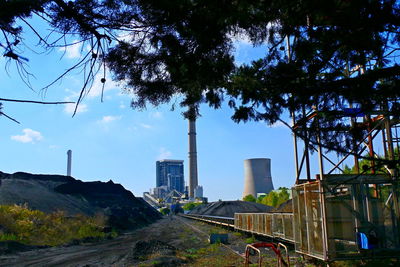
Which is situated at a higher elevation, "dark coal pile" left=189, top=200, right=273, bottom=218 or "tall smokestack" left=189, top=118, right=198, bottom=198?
"tall smokestack" left=189, top=118, right=198, bottom=198

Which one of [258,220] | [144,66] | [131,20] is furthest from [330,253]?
[258,220]

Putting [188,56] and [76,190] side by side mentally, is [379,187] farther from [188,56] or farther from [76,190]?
[76,190]

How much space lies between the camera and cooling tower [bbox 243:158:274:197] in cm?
7588

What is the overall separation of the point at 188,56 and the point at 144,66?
799mm

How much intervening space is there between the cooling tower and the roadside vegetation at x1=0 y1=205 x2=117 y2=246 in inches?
1862

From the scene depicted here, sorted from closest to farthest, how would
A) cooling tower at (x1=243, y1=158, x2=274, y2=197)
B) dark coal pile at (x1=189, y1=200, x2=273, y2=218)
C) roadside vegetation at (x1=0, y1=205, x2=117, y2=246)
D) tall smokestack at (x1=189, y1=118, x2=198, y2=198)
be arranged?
1. roadside vegetation at (x1=0, y1=205, x2=117, y2=246)
2. dark coal pile at (x1=189, y1=200, x2=273, y2=218)
3. cooling tower at (x1=243, y1=158, x2=274, y2=197)
4. tall smokestack at (x1=189, y1=118, x2=198, y2=198)

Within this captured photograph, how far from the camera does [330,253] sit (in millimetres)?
9648

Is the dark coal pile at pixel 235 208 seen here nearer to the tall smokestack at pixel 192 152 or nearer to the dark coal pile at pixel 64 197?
the dark coal pile at pixel 64 197

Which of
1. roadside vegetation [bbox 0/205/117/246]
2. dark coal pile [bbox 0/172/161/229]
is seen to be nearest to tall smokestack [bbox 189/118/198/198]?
dark coal pile [bbox 0/172/161/229]

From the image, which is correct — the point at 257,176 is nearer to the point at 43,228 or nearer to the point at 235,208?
the point at 235,208

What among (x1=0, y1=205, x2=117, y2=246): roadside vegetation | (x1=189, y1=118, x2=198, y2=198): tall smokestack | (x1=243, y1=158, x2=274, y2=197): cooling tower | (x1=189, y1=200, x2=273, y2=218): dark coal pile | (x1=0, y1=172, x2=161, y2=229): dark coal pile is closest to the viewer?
(x1=0, y1=205, x2=117, y2=246): roadside vegetation

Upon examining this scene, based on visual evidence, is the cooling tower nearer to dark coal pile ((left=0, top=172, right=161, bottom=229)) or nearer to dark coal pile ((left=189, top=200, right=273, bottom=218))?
dark coal pile ((left=0, top=172, right=161, bottom=229))

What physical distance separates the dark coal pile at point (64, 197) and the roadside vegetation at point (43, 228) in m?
6.18

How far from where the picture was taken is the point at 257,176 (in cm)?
7681
